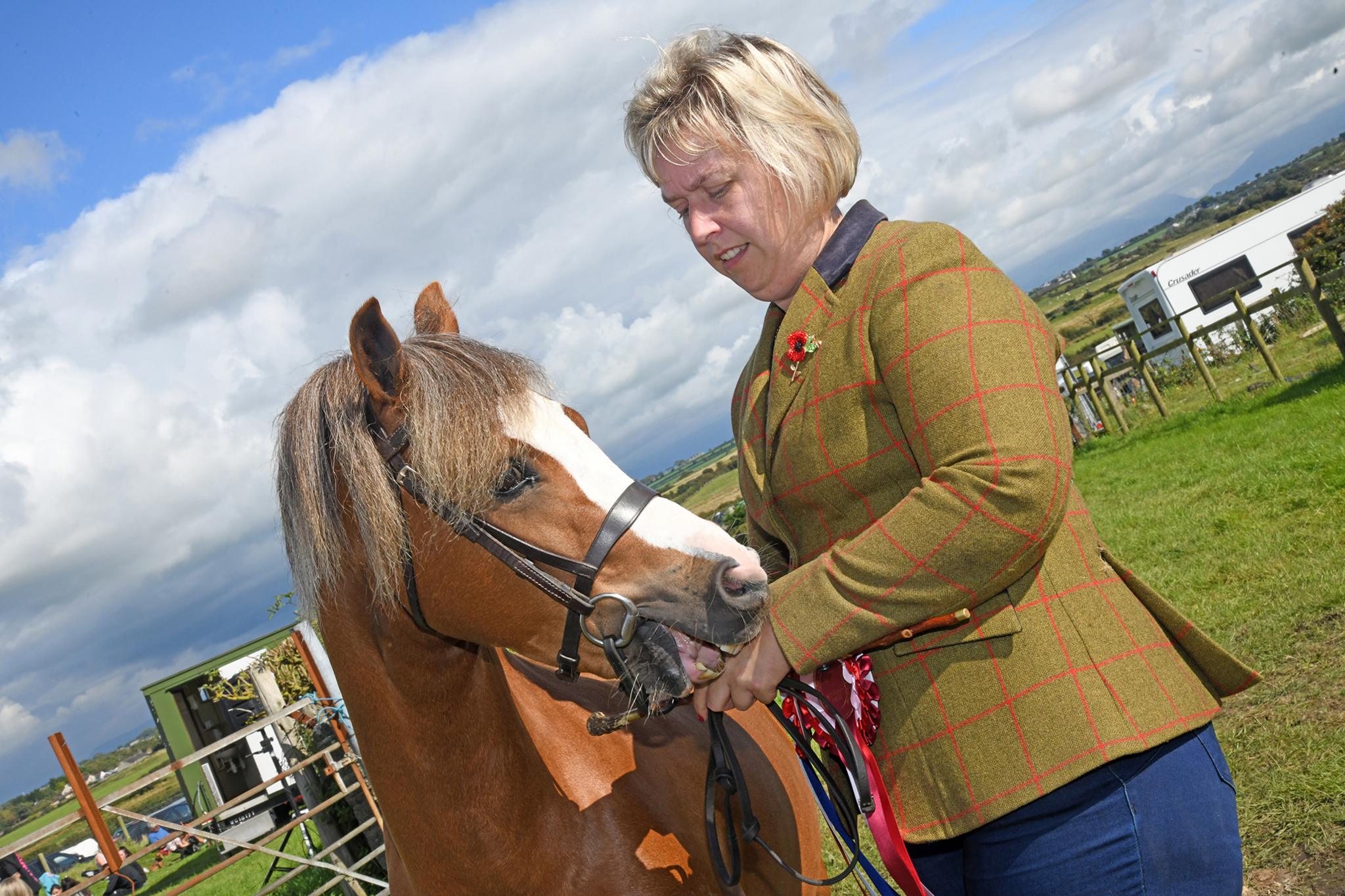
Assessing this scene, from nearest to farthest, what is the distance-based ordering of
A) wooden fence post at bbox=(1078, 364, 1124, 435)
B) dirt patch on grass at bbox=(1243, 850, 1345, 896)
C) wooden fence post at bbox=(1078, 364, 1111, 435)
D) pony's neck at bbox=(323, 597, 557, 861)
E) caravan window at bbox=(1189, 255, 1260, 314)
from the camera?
pony's neck at bbox=(323, 597, 557, 861), dirt patch on grass at bbox=(1243, 850, 1345, 896), wooden fence post at bbox=(1078, 364, 1124, 435), wooden fence post at bbox=(1078, 364, 1111, 435), caravan window at bbox=(1189, 255, 1260, 314)

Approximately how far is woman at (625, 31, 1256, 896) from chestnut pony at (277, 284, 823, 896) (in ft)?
0.87

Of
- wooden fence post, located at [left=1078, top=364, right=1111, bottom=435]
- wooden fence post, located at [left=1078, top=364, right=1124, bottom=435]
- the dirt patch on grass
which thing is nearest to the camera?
the dirt patch on grass

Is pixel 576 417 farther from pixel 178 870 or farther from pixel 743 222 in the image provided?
pixel 178 870

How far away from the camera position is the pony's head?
75.0 inches

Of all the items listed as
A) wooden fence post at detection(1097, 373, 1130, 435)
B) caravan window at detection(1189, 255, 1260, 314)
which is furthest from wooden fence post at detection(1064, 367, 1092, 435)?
caravan window at detection(1189, 255, 1260, 314)

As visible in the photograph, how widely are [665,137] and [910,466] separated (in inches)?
34.8

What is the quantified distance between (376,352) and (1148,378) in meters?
16.9

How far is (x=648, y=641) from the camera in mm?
1909

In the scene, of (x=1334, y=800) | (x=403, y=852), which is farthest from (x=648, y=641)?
(x=1334, y=800)

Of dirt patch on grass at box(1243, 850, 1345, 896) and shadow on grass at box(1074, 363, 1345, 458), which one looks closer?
dirt patch on grass at box(1243, 850, 1345, 896)

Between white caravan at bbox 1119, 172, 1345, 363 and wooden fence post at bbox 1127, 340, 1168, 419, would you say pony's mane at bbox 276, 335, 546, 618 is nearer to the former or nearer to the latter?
wooden fence post at bbox 1127, 340, 1168, 419

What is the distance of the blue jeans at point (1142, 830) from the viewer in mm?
1472

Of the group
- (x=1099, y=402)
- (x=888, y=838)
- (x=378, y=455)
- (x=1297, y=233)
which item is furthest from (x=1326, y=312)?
(x=1297, y=233)

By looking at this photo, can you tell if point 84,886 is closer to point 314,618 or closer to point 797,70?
point 314,618
